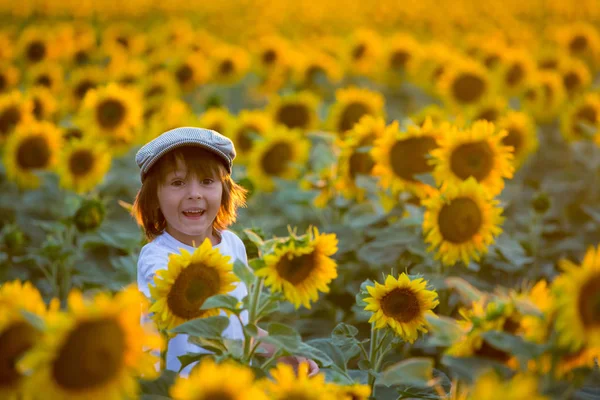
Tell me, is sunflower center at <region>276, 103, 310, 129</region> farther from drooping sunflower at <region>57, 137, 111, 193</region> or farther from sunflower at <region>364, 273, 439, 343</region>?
sunflower at <region>364, 273, 439, 343</region>

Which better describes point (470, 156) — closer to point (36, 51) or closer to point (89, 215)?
point (89, 215)

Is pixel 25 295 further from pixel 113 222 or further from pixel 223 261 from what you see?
pixel 113 222

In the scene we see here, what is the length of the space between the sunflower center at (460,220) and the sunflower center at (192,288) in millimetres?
1225

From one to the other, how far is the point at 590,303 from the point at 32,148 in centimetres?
369

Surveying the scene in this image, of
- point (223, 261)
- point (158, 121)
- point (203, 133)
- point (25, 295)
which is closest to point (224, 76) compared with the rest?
point (158, 121)

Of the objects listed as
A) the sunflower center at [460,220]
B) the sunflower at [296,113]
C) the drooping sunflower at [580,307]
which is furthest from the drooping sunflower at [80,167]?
the drooping sunflower at [580,307]

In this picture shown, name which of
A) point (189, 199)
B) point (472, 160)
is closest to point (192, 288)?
point (189, 199)

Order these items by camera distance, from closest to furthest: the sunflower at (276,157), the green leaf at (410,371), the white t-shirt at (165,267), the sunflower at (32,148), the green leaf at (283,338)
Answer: the green leaf at (410,371) < the green leaf at (283,338) < the white t-shirt at (165,267) < the sunflower at (32,148) < the sunflower at (276,157)

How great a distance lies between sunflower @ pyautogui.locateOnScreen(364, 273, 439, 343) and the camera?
235 centimetres

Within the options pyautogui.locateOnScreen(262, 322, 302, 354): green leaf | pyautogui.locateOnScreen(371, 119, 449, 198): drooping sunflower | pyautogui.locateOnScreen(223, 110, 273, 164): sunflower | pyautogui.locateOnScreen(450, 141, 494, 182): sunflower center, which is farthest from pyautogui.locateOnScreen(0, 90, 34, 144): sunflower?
pyautogui.locateOnScreen(262, 322, 302, 354): green leaf

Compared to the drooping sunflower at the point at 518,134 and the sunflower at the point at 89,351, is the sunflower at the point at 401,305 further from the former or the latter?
the drooping sunflower at the point at 518,134

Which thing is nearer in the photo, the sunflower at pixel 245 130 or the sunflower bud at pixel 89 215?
the sunflower bud at pixel 89 215

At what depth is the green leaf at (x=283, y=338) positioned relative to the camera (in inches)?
79.7

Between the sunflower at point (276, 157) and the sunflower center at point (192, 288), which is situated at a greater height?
the sunflower at point (276, 157)
